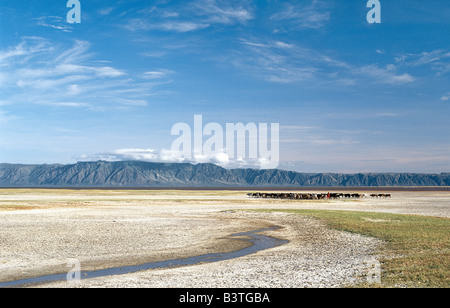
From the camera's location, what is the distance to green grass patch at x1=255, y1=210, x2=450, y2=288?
14379mm

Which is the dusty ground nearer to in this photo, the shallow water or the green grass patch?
the shallow water

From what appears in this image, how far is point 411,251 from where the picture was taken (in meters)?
20.2
